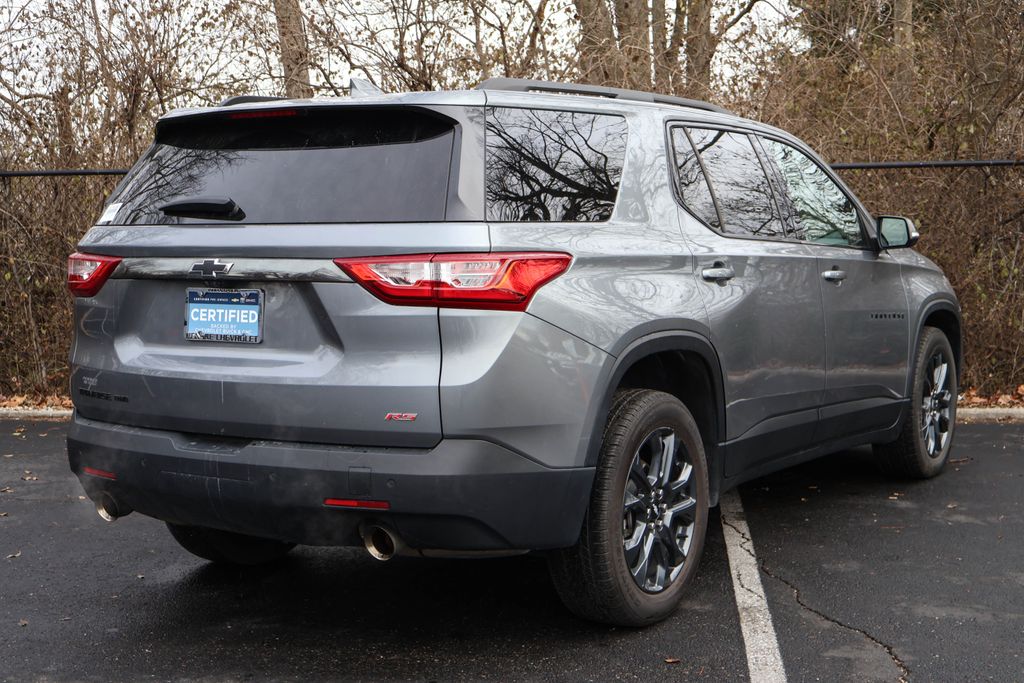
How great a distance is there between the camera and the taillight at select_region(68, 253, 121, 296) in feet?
12.2

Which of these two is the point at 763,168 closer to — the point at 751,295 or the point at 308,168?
the point at 751,295

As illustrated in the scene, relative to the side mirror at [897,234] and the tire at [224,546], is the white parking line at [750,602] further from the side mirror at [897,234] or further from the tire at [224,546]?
the tire at [224,546]

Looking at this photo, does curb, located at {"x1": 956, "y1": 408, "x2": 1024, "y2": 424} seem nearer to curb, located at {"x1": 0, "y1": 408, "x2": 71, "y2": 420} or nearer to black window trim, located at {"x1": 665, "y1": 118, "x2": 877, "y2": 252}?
black window trim, located at {"x1": 665, "y1": 118, "x2": 877, "y2": 252}

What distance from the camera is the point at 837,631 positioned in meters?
3.87

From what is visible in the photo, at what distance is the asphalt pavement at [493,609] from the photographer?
3.60 meters

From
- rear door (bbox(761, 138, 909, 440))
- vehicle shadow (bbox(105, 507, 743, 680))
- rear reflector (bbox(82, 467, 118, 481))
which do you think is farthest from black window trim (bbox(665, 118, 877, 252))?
rear reflector (bbox(82, 467, 118, 481))

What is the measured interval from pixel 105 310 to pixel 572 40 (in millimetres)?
7530

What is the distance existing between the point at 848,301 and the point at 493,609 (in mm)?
2267

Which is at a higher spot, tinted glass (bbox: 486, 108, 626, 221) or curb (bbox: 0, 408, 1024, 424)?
tinted glass (bbox: 486, 108, 626, 221)

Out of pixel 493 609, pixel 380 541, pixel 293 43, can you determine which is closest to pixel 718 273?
pixel 493 609

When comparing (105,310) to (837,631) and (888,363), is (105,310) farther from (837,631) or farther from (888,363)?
(888,363)

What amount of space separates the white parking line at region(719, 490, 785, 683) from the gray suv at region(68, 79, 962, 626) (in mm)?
281

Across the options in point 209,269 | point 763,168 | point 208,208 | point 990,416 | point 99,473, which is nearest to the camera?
point 209,269

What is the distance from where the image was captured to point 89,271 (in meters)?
3.77
